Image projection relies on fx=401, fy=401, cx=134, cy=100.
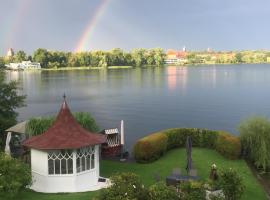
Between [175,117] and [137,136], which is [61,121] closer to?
[137,136]

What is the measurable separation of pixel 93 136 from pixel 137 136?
23.5 meters

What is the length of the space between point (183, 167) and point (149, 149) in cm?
285

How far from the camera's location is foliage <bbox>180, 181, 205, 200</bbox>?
14748 millimetres

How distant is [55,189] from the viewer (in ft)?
66.3

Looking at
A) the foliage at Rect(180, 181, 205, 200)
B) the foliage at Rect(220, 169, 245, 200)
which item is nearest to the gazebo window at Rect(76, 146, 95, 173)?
the foliage at Rect(180, 181, 205, 200)

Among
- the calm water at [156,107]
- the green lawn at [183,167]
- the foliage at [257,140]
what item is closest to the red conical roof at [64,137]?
the green lawn at [183,167]

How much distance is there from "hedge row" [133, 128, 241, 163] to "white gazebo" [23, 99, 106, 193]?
675cm

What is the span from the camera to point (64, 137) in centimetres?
2056

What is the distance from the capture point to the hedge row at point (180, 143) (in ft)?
88.8

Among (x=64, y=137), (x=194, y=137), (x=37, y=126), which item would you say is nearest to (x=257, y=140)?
(x=194, y=137)

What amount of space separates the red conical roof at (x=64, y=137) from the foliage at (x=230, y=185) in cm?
707

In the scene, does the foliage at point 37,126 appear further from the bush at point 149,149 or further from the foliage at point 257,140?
the foliage at point 257,140

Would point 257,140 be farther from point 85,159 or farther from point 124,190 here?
point 124,190

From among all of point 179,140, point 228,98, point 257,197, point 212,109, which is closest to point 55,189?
point 257,197
